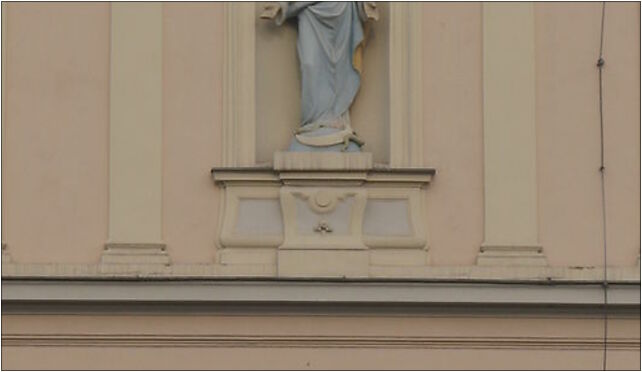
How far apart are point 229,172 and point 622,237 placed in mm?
2487

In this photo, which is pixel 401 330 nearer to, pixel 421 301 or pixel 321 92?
pixel 421 301

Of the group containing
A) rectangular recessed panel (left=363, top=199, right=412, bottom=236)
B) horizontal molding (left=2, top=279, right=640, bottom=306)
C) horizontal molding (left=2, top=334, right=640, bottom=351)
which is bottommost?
horizontal molding (left=2, top=334, right=640, bottom=351)

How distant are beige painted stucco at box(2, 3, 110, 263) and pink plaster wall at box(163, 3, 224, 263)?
0.39 m

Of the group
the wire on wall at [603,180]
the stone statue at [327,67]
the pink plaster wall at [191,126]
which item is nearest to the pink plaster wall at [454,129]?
the stone statue at [327,67]

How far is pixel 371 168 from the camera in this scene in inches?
647

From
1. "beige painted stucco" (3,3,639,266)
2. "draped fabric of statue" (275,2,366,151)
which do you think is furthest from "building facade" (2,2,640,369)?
"draped fabric of statue" (275,2,366,151)

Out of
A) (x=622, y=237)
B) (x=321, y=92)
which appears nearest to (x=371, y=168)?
(x=321, y=92)

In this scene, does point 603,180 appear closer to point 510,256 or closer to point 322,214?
point 510,256

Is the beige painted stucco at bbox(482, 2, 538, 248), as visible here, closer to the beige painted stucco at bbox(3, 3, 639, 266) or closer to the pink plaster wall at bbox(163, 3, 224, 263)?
the beige painted stucco at bbox(3, 3, 639, 266)

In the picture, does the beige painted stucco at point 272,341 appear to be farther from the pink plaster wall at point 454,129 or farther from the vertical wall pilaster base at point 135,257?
the pink plaster wall at point 454,129

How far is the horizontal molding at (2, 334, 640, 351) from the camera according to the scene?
53.4ft

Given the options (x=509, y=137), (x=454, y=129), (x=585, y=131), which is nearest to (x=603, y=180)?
(x=585, y=131)

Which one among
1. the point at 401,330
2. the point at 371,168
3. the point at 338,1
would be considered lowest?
the point at 401,330

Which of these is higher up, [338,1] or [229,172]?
[338,1]
